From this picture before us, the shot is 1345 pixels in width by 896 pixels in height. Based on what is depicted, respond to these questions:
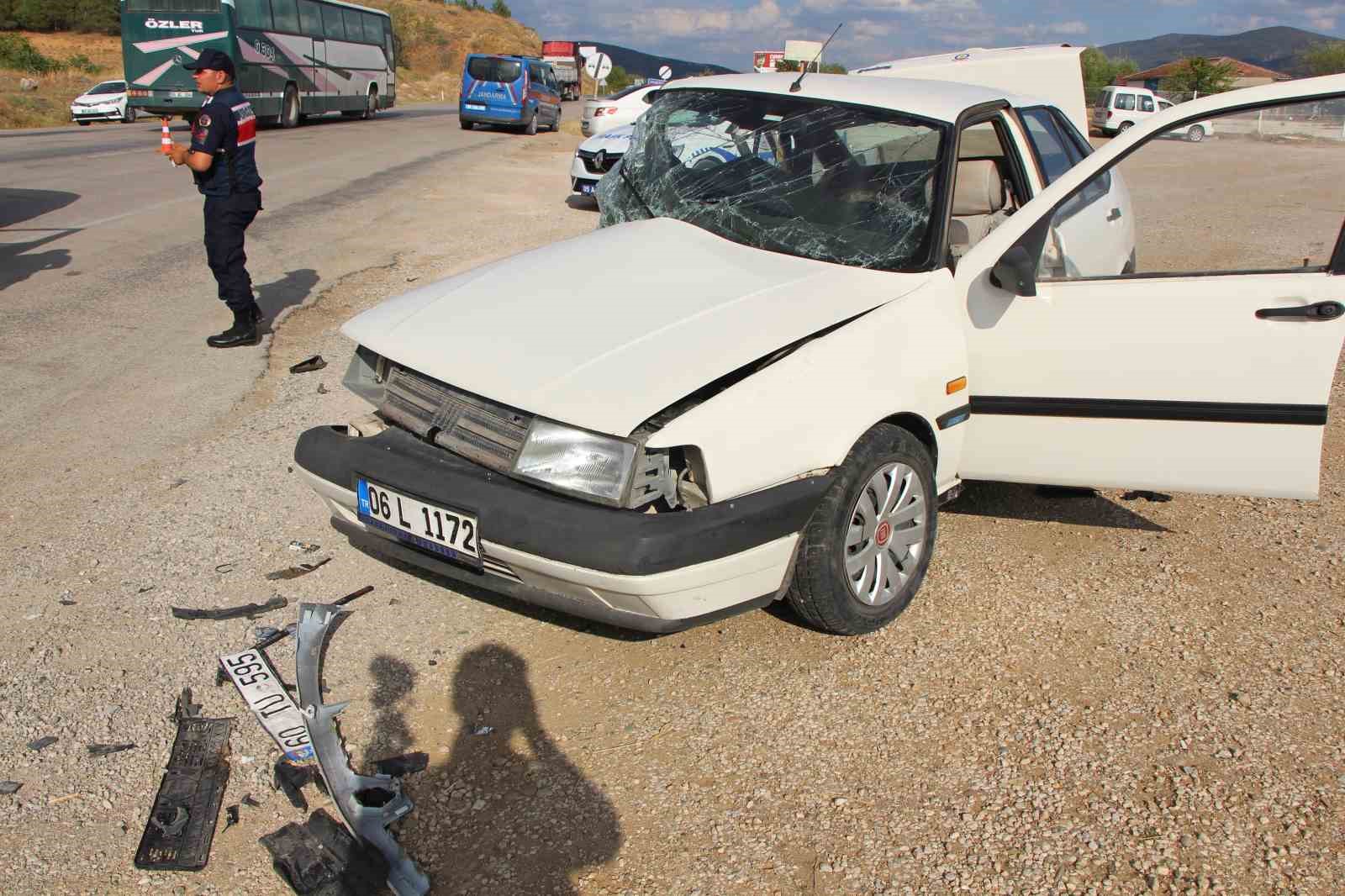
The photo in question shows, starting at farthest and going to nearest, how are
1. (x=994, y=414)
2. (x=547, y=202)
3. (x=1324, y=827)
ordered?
1. (x=547, y=202)
2. (x=994, y=414)
3. (x=1324, y=827)

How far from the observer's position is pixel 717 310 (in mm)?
3303

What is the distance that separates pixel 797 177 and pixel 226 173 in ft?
13.4

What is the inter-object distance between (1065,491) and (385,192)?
11980mm

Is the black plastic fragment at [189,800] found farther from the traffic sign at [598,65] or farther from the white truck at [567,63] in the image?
the white truck at [567,63]

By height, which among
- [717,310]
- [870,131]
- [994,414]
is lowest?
[994,414]

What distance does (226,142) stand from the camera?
6445 mm

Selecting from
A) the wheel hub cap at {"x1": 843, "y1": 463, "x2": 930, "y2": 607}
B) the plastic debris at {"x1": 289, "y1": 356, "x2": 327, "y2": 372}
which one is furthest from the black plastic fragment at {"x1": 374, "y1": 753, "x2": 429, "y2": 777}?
the plastic debris at {"x1": 289, "y1": 356, "x2": 327, "y2": 372}

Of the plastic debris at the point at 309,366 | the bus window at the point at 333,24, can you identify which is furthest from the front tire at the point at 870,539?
the bus window at the point at 333,24

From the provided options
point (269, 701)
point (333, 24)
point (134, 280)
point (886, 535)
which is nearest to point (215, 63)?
point (134, 280)

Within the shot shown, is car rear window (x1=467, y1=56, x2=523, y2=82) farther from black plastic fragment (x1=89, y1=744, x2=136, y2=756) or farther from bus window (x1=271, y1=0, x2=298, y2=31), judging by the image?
black plastic fragment (x1=89, y1=744, x2=136, y2=756)

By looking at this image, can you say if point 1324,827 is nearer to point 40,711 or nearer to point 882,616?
point 882,616

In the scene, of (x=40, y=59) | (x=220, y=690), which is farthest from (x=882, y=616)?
(x=40, y=59)

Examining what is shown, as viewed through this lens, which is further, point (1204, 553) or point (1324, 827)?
point (1204, 553)

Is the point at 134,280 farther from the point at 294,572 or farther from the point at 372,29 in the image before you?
the point at 372,29
